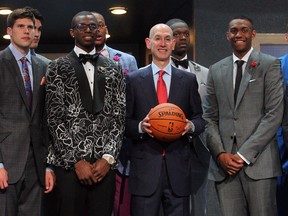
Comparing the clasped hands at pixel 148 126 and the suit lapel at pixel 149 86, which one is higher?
the suit lapel at pixel 149 86

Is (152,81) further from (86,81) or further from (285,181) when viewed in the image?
(285,181)

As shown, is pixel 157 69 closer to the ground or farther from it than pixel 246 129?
farther from it

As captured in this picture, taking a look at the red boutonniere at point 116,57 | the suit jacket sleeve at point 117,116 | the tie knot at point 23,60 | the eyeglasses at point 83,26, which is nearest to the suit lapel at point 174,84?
the suit jacket sleeve at point 117,116

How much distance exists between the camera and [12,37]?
3.92m

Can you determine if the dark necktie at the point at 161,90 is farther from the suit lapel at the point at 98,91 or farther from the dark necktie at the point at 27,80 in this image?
the dark necktie at the point at 27,80

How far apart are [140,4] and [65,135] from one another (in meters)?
4.25

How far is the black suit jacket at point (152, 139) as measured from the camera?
3943mm

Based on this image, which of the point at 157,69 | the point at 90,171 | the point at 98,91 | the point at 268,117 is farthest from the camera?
the point at 157,69

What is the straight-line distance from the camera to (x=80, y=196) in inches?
145

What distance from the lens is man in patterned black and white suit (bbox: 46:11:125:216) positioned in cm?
367

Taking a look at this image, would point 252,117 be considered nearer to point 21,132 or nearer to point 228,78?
point 228,78

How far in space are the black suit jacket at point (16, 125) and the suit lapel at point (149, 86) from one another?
86 centimetres

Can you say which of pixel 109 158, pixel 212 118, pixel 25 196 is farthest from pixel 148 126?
pixel 25 196

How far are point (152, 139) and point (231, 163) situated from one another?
646 mm
